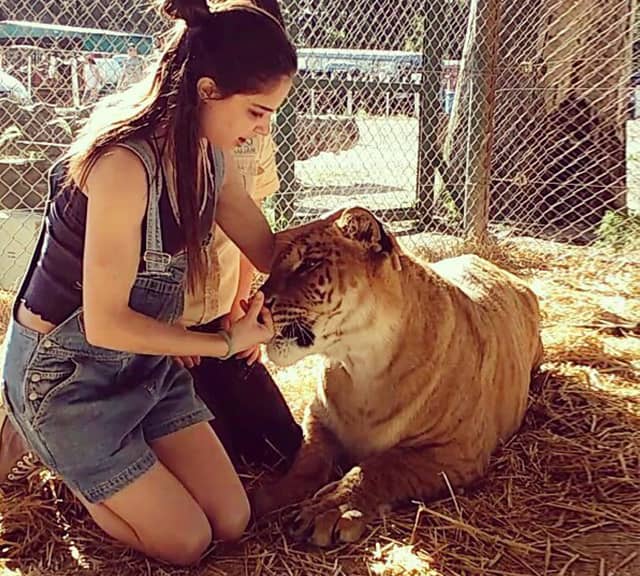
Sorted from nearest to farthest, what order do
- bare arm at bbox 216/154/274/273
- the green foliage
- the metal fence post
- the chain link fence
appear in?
1. bare arm at bbox 216/154/274/273
2. the chain link fence
3. the green foliage
4. the metal fence post

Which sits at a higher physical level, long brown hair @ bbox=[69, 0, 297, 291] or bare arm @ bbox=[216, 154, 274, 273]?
long brown hair @ bbox=[69, 0, 297, 291]

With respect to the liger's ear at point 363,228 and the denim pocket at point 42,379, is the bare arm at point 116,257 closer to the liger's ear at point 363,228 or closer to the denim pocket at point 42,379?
the denim pocket at point 42,379

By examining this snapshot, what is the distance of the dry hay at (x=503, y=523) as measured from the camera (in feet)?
7.22

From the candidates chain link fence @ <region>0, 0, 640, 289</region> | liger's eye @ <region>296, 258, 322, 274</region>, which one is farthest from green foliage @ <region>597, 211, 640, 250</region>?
liger's eye @ <region>296, 258, 322, 274</region>

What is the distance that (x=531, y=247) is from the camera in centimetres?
556

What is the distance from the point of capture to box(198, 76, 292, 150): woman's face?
2.02 meters

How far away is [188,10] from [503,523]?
1.47 meters

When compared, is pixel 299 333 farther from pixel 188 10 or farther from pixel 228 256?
pixel 188 10

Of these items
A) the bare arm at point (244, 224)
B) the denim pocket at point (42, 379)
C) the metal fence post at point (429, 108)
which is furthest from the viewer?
the metal fence post at point (429, 108)

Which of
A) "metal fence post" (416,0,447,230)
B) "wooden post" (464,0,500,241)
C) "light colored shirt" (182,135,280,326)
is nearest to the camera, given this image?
"light colored shirt" (182,135,280,326)

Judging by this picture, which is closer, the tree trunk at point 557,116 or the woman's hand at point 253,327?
the woman's hand at point 253,327

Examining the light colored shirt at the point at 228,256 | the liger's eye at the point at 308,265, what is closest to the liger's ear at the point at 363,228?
the liger's eye at the point at 308,265

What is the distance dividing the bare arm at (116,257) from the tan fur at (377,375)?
0.39m

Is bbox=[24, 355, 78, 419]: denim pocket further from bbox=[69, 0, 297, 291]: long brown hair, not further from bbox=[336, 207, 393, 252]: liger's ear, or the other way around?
bbox=[336, 207, 393, 252]: liger's ear
